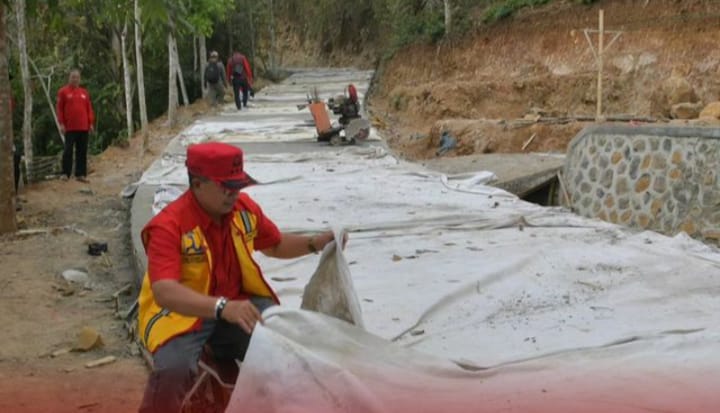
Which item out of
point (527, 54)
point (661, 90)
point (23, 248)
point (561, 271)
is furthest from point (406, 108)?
point (561, 271)

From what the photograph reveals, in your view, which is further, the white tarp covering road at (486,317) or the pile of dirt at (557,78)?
the pile of dirt at (557,78)

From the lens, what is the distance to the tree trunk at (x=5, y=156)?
8.62m

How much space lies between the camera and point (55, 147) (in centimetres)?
2719

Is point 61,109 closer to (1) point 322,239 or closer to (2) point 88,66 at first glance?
(1) point 322,239

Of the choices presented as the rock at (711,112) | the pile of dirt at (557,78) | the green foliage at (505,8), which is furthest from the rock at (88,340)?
the green foliage at (505,8)

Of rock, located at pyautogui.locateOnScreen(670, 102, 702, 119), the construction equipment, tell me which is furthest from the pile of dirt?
the construction equipment

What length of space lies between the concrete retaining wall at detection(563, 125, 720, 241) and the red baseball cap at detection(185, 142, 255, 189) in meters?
7.01

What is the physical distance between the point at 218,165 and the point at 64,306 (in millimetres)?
3851

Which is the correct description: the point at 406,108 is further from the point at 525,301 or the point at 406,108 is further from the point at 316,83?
the point at 525,301

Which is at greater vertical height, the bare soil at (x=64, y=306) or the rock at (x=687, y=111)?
the rock at (x=687, y=111)

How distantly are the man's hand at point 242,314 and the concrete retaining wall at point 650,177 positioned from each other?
23.3ft

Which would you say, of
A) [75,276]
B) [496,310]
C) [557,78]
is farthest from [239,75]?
[496,310]

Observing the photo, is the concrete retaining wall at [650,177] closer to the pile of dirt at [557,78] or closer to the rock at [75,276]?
the pile of dirt at [557,78]

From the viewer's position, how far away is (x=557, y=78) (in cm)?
2219
